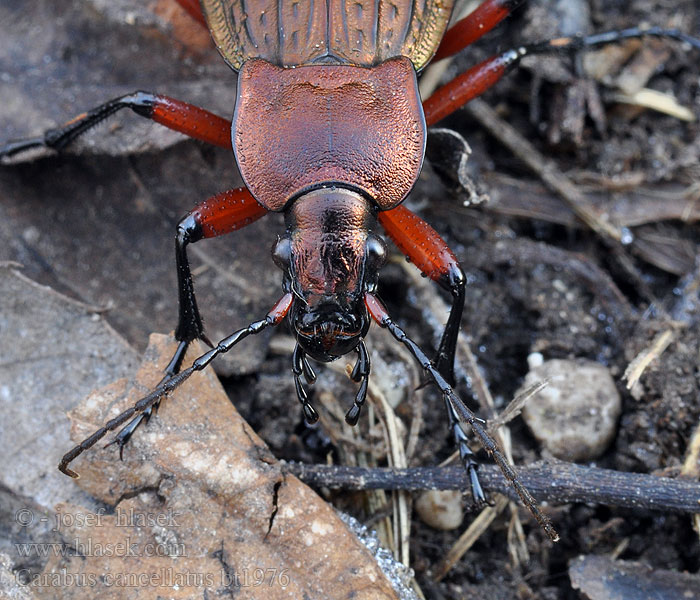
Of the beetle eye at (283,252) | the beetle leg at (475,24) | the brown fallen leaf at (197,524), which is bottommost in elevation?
the brown fallen leaf at (197,524)

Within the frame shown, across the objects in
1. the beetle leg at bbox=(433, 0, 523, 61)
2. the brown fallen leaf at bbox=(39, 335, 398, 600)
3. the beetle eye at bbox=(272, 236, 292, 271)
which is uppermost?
the beetle leg at bbox=(433, 0, 523, 61)

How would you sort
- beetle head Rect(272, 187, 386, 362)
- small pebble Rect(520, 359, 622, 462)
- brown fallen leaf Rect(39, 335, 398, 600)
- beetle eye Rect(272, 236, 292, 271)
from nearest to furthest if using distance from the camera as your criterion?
1. brown fallen leaf Rect(39, 335, 398, 600)
2. beetle head Rect(272, 187, 386, 362)
3. beetle eye Rect(272, 236, 292, 271)
4. small pebble Rect(520, 359, 622, 462)

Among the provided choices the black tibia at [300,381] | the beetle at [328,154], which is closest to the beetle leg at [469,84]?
the beetle at [328,154]

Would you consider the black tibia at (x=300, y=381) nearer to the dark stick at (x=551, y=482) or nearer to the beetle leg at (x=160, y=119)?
the dark stick at (x=551, y=482)

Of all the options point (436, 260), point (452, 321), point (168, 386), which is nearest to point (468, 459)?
point (452, 321)

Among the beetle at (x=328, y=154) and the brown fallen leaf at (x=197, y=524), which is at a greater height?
the beetle at (x=328, y=154)

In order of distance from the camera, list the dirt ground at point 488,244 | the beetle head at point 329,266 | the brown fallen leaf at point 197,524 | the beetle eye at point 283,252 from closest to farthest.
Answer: the brown fallen leaf at point 197,524 → the beetle head at point 329,266 → the beetle eye at point 283,252 → the dirt ground at point 488,244

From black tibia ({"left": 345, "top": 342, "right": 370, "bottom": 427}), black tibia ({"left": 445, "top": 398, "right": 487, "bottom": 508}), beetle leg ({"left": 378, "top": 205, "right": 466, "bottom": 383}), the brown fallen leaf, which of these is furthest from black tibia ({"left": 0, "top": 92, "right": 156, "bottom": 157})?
black tibia ({"left": 445, "top": 398, "right": 487, "bottom": 508})

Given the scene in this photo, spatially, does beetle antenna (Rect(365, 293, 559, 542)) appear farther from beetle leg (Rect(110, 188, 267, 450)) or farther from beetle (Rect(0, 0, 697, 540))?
beetle leg (Rect(110, 188, 267, 450))
